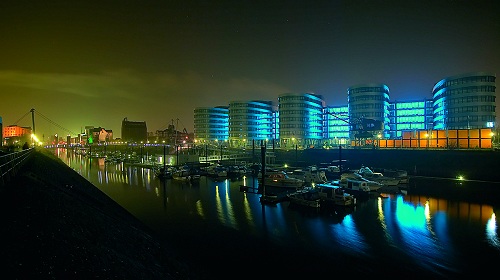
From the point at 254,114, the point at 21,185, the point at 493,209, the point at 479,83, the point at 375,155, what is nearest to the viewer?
the point at 21,185

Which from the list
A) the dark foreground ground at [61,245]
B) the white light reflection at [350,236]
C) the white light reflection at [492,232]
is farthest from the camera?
the white light reflection at [492,232]

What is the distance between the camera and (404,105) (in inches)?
4218

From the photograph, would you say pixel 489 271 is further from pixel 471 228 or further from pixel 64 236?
pixel 64 236

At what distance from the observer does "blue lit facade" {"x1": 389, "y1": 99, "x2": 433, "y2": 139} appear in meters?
103

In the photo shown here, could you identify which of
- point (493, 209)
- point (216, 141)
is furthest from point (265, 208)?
point (216, 141)

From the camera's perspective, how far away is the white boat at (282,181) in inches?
1592

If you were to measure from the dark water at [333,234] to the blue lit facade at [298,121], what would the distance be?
233 ft

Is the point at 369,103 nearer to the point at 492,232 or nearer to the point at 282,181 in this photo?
the point at 282,181

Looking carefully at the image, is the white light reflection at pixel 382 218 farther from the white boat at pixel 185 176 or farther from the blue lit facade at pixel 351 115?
the blue lit facade at pixel 351 115

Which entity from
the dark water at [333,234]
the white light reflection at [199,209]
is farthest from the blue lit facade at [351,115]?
the white light reflection at [199,209]

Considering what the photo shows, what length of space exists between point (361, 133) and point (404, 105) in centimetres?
3976

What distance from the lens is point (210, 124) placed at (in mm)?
147625

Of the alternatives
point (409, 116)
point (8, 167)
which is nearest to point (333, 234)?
point (8, 167)

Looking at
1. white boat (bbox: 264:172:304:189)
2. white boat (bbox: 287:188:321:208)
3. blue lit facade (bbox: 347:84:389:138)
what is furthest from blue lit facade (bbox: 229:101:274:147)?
white boat (bbox: 287:188:321:208)
